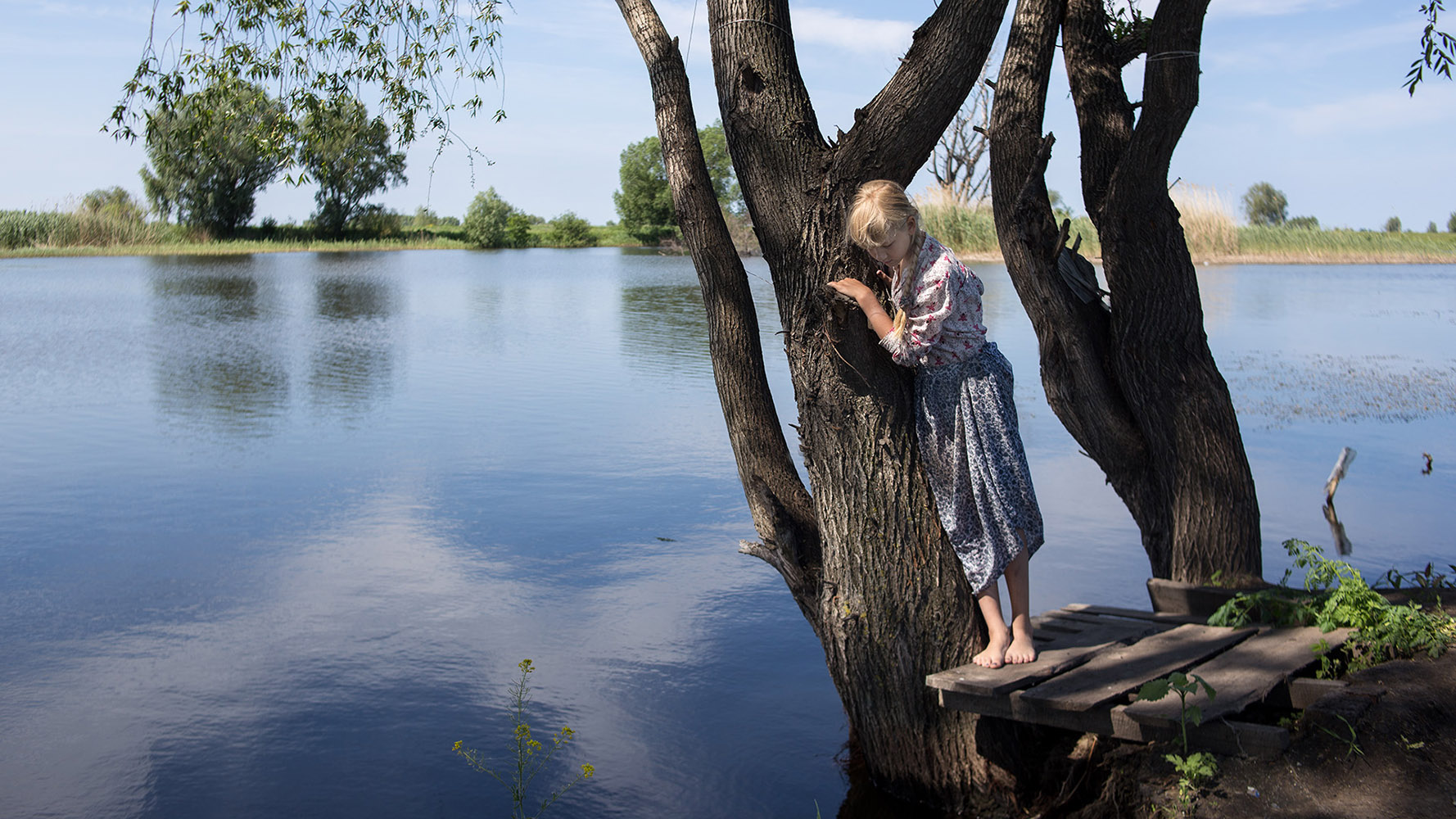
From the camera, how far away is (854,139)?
3.91 m

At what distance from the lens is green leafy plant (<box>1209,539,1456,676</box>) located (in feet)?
12.1

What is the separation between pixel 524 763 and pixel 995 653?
2096mm

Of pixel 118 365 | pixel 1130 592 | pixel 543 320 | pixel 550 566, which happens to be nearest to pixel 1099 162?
pixel 1130 592

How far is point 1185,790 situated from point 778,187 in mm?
2502

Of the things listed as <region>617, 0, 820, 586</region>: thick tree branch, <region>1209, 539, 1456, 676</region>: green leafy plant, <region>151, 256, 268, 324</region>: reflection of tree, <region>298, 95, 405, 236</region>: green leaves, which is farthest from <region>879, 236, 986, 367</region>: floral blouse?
<region>151, 256, 268, 324</region>: reflection of tree

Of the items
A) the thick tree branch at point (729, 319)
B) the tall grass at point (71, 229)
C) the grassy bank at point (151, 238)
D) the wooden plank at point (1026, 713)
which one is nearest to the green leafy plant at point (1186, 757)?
the wooden plank at point (1026, 713)

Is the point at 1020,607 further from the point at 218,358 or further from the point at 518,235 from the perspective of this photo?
the point at 518,235

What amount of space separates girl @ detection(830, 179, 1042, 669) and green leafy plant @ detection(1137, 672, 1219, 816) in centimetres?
56

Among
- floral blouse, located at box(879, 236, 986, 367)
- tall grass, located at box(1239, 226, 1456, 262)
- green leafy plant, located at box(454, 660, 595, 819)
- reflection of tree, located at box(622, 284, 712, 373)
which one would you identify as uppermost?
tall grass, located at box(1239, 226, 1456, 262)

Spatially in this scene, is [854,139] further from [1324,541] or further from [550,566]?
[1324,541]

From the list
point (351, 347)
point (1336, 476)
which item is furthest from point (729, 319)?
point (351, 347)

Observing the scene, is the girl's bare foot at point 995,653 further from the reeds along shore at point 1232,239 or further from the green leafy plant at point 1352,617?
the reeds along shore at point 1232,239

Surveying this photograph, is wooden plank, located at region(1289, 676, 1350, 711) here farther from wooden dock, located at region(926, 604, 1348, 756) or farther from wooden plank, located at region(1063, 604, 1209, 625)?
wooden plank, located at region(1063, 604, 1209, 625)

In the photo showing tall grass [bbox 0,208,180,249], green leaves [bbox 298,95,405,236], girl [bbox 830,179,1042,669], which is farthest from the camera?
tall grass [bbox 0,208,180,249]
